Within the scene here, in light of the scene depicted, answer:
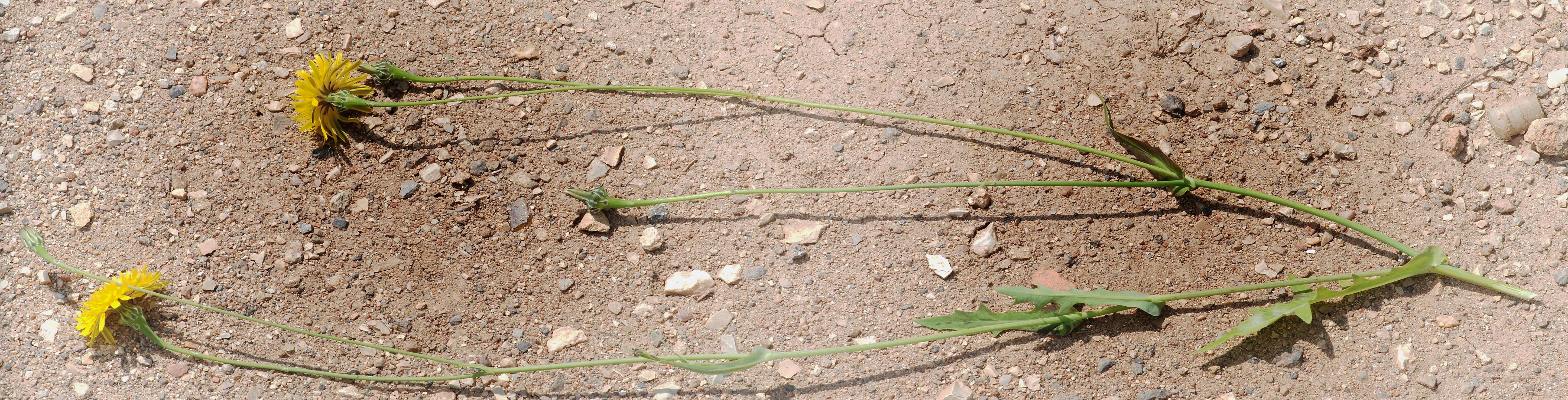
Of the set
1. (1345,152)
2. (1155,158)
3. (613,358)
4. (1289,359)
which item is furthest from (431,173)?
(1345,152)

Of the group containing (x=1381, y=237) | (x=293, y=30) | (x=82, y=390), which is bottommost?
(x=82, y=390)

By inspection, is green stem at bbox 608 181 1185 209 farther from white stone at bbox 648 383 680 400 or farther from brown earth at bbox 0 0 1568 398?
white stone at bbox 648 383 680 400

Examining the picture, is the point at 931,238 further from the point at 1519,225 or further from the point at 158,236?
the point at 158,236

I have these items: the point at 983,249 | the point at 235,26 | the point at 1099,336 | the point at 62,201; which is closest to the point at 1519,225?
the point at 1099,336

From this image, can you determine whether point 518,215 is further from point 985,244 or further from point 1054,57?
point 1054,57

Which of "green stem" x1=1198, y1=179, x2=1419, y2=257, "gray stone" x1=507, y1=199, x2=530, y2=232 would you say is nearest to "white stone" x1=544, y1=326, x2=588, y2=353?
"gray stone" x1=507, y1=199, x2=530, y2=232
